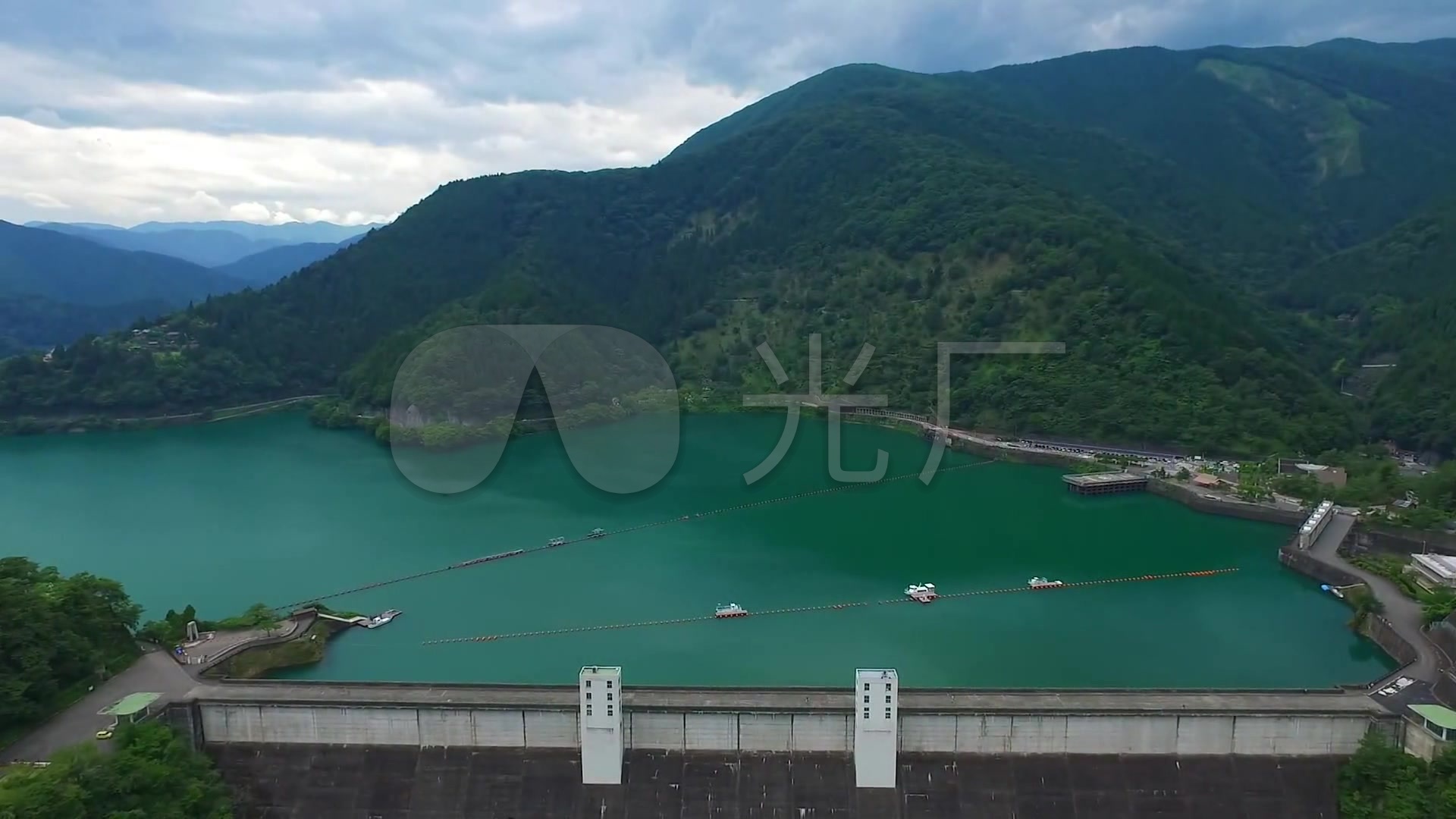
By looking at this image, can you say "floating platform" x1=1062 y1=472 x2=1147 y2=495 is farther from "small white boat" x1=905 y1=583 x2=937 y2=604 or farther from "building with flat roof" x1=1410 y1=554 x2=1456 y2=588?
"small white boat" x1=905 y1=583 x2=937 y2=604

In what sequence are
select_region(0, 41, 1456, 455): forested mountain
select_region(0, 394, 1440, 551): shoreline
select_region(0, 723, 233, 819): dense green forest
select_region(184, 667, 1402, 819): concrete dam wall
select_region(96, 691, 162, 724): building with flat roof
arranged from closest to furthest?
select_region(0, 723, 233, 819): dense green forest, select_region(96, 691, 162, 724): building with flat roof, select_region(184, 667, 1402, 819): concrete dam wall, select_region(0, 394, 1440, 551): shoreline, select_region(0, 41, 1456, 455): forested mountain

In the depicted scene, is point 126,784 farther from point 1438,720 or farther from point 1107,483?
point 1107,483

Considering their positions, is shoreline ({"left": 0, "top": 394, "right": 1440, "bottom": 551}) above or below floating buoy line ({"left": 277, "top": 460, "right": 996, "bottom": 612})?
above

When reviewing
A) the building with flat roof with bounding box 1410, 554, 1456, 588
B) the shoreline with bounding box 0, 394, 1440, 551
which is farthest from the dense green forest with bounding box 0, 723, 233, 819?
the shoreline with bounding box 0, 394, 1440, 551

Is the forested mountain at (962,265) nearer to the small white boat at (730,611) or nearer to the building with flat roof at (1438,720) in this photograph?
the small white boat at (730,611)

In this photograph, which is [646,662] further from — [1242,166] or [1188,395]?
[1242,166]

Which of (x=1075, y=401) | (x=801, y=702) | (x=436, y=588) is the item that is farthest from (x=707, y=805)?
(x=1075, y=401)

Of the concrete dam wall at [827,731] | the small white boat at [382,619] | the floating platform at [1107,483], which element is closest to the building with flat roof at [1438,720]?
the concrete dam wall at [827,731]
